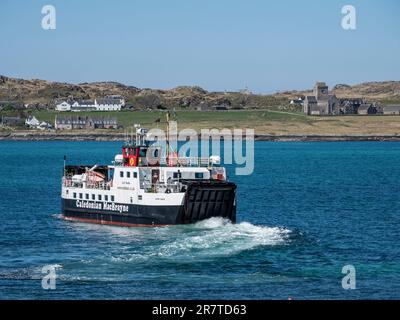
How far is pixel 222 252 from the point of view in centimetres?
5078

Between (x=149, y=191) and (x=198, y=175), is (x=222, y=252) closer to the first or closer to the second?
(x=149, y=191)

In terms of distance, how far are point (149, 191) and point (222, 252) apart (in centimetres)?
1270

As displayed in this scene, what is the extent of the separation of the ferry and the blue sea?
3.40 ft

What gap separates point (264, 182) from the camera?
10794 centimetres

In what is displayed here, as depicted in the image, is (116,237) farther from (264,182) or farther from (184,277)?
(264,182)

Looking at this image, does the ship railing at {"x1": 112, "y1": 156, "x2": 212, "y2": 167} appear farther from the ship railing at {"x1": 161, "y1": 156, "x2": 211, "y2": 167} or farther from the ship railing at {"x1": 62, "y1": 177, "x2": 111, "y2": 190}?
the ship railing at {"x1": 62, "y1": 177, "x2": 111, "y2": 190}

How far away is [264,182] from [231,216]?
4723 centimetres

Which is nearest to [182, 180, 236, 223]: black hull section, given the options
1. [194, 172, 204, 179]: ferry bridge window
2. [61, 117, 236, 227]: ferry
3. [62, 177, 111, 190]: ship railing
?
[61, 117, 236, 227]: ferry

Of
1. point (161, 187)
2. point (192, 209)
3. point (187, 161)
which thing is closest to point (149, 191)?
point (161, 187)

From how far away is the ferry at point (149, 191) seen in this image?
6003 cm

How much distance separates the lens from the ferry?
6003cm
